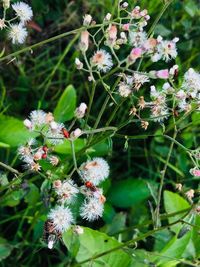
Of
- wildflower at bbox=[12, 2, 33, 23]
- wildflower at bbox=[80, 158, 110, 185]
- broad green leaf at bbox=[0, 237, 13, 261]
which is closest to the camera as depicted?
wildflower at bbox=[80, 158, 110, 185]

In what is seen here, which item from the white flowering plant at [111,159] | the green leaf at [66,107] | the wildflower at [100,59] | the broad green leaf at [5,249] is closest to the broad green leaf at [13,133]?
the white flowering plant at [111,159]

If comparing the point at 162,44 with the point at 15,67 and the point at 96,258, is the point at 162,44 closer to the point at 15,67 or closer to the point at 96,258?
the point at 96,258

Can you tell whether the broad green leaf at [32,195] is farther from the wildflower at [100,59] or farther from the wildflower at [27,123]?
the wildflower at [100,59]

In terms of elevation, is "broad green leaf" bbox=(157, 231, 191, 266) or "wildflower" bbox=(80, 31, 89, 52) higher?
"wildflower" bbox=(80, 31, 89, 52)

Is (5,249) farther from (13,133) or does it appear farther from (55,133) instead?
(55,133)

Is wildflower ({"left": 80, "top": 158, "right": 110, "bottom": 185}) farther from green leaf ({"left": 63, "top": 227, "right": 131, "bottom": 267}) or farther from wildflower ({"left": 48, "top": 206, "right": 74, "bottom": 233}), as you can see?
green leaf ({"left": 63, "top": 227, "right": 131, "bottom": 267})

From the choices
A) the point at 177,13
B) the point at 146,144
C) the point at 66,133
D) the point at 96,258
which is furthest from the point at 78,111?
the point at 177,13

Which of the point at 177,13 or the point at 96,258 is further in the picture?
the point at 177,13

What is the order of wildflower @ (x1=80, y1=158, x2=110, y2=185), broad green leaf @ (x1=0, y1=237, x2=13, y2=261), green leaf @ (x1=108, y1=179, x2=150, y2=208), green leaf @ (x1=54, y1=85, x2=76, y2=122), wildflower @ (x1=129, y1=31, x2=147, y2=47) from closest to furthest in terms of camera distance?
wildflower @ (x1=80, y1=158, x2=110, y2=185), wildflower @ (x1=129, y1=31, x2=147, y2=47), broad green leaf @ (x1=0, y1=237, x2=13, y2=261), green leaf @ (x1=54, y1=85, x2=76, y2=122), green leaf @ (x1=108, y1=179, x2=150, y2=208)

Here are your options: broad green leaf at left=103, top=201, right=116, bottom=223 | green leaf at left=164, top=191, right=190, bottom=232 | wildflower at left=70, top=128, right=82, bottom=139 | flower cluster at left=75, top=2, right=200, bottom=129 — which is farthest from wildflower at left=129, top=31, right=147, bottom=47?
broad green leaf at left=103, top=201, right=116, bottom=223
